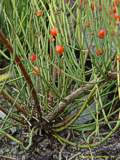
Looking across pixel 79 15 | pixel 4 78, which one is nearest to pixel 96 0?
pixel 79 15

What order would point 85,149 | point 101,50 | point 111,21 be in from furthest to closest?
point 85,149 → point 101,50 → point 111,21

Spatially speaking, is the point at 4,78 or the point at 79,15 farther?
the point at 4,78

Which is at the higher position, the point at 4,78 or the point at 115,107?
the point at 4,78

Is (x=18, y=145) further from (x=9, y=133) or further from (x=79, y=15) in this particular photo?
(x=79, y=15)

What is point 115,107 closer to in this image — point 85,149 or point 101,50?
point 85,149

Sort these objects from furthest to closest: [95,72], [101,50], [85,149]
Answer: [85,149] < [95,72] < [101,50]

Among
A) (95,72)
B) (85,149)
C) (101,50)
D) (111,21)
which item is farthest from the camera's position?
(85,149)

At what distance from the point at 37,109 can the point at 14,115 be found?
0.55 feet

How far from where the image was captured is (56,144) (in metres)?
2.12

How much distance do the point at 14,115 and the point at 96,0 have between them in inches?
32.0

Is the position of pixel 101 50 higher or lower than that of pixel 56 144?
higher

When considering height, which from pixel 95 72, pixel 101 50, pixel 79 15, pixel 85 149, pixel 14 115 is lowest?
pixel 85 149

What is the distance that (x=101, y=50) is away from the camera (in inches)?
65.2

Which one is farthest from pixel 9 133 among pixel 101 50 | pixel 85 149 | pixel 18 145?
pixel 101 50
